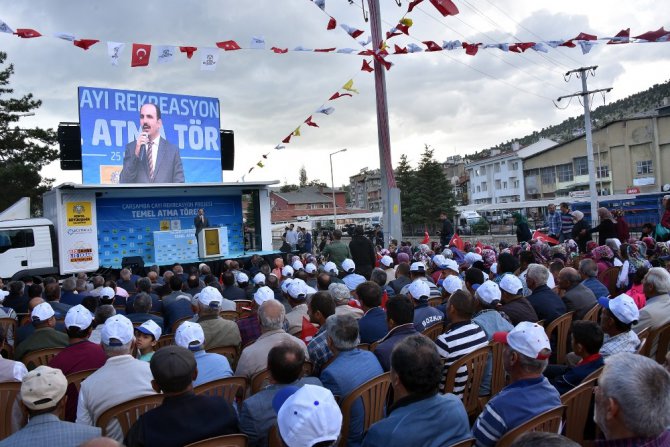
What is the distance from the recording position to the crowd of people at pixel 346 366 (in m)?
2.13

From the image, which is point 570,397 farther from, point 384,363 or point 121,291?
point 121,291

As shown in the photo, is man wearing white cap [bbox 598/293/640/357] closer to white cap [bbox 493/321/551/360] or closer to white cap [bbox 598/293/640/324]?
white cap [bbox 598/293/640/324]

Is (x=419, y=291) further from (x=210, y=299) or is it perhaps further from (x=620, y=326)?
(x=210, y=299)

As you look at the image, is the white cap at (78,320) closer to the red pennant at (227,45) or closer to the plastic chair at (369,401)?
the plastic chair at (369,401)

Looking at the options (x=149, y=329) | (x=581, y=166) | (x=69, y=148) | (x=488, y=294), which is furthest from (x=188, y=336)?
(x=581, y=166)

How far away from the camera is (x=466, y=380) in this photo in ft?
12.7

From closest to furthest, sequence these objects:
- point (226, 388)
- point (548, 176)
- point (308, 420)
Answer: point (308, 420), point (226, 388), point (548, 176)

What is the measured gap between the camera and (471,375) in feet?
12.8

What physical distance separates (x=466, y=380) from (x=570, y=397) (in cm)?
98

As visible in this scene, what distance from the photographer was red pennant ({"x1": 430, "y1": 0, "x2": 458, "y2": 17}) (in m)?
10.6

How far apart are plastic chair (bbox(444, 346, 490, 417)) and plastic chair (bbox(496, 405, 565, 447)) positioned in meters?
1.12

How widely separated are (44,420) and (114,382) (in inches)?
32.3

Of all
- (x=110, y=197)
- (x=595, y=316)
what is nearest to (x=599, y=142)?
(x=110, y=197)

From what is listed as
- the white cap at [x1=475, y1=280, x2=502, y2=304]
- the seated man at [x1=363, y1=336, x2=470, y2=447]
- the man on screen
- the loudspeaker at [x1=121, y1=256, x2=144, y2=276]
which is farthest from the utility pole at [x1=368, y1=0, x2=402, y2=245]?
the seated man at [x1=363, y1=336, x2=470, y2=447]
